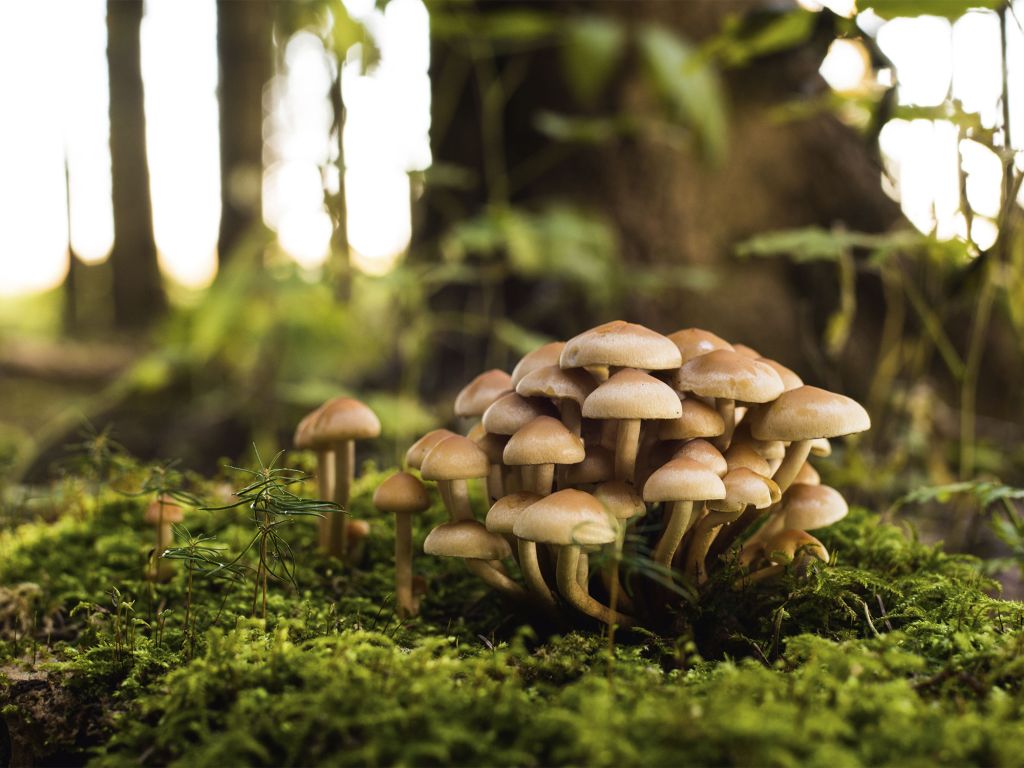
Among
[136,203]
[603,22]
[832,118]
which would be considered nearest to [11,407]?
[136,203]

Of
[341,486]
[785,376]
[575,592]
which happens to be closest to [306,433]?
[341,486]

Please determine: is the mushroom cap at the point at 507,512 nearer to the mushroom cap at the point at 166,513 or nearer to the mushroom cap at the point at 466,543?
the mushroom cap at the point at 466,543

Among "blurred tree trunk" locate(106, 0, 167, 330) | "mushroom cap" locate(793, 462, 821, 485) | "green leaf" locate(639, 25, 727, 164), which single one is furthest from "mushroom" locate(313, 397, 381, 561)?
"blurred tree trunk" locate(106, 0, 167, 330)

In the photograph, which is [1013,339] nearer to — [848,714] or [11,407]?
[848,714]

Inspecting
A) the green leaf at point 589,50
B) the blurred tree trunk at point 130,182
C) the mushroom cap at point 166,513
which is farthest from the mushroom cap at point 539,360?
the blurred tree trunk at point 130,182

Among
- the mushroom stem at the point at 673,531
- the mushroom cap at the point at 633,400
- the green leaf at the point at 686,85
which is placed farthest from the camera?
the green leaf at the point at 686,85

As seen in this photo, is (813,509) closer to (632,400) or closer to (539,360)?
(632,400)
